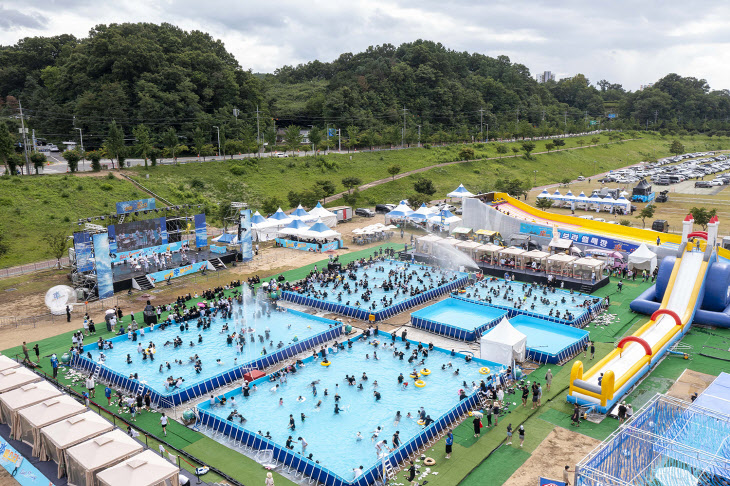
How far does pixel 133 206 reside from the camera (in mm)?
45906

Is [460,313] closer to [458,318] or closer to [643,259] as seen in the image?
[458,318]

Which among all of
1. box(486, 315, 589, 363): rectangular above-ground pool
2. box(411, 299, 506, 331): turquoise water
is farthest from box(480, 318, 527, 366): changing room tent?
box(411, 299, 506, 331): turquoise water

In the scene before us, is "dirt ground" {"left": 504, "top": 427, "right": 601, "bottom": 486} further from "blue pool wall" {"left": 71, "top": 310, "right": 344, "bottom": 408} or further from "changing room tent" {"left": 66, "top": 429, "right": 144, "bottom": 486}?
"blue pool wall" {"left": 71, "top": 310, "right": 344, "bottom": 408}

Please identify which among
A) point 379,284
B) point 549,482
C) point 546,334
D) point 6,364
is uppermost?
point 6,364

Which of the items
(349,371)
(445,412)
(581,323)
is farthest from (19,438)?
(581,323)

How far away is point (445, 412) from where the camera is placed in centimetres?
2377

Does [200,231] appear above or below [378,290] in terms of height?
above

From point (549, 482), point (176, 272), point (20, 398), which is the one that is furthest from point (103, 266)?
point (549, 482)

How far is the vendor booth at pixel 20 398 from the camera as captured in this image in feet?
66.6

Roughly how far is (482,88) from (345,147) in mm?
60655

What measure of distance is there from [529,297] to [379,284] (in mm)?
11529

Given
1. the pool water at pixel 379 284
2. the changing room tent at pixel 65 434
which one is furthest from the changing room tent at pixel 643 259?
the changing room tent at pixel 65 434

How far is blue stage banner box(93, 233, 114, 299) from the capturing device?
38.4m

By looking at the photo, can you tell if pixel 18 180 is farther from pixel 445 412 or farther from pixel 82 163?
pixel 445 412
